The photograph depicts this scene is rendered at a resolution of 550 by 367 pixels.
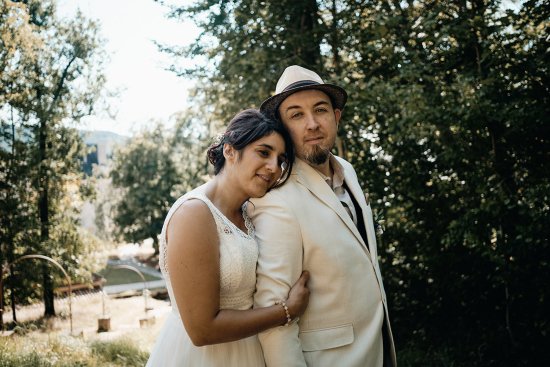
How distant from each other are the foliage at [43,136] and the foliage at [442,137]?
10.5 metres

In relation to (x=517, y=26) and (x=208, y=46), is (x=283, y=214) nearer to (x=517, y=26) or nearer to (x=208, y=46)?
(x=517, y=26)

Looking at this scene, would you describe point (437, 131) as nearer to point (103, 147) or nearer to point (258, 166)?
point (258, 166)

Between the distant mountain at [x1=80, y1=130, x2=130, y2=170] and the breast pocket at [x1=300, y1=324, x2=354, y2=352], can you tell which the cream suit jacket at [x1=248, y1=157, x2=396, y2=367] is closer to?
the breast pocket at [x1=300, y1=324, x2=354, y2=352]

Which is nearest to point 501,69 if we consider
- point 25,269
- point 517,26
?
point 517,26

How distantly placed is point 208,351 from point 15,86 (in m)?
16.4

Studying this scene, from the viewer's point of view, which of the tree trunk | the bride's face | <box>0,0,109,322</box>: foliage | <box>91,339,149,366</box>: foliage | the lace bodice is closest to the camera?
the lace bodice

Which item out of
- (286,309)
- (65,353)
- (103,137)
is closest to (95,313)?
(65,353)

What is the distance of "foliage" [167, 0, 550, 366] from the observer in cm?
468

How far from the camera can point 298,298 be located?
2.22 m

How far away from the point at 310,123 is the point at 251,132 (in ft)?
1.51

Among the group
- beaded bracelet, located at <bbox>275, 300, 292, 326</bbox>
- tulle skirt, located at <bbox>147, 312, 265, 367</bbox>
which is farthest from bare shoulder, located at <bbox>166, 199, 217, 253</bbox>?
tulle skirt, located at <bbox>147, 312, 265, 367</bbox>

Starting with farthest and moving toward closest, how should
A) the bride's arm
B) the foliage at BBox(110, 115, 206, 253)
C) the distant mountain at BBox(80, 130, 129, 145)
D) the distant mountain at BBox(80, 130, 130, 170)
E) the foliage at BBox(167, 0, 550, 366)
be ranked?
the distant mountain at BBox(80, 130, 130, 170) → the foliage at BBox(110, 115, 206, 253) → the distant mountain at BBox(80, 130, 129, 145) → the foliage at BBox(167, 0, 550, 366) → the bride's arm

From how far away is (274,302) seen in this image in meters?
2.23

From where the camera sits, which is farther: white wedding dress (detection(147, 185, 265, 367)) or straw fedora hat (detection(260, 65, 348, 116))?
straw fedora hat (detection(260, 65, 348, 116))
